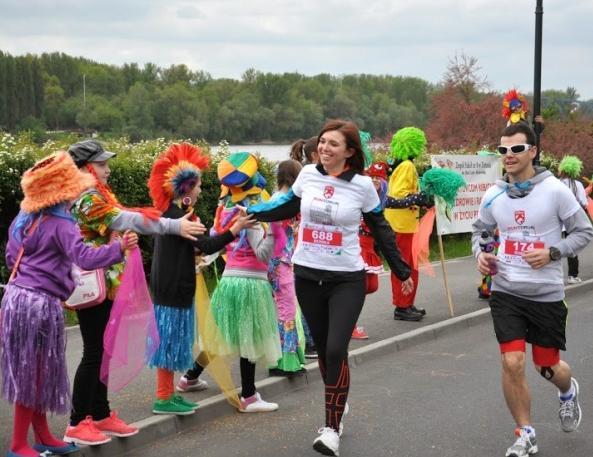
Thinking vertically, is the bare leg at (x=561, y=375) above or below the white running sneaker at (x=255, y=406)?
above

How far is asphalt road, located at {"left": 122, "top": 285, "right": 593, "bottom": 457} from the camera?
19.2 feet

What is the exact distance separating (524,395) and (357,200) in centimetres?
159

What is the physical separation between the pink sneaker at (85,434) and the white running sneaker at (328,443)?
1.33 metres

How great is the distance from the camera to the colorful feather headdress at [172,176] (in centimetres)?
594

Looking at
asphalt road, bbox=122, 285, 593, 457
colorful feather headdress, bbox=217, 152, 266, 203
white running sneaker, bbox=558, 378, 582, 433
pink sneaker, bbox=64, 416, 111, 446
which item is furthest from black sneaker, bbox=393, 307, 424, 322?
pink sneaker, bbox=64, 416, 111, 446

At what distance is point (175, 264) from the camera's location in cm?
600

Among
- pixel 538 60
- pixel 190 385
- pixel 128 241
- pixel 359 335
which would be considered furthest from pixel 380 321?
pixel 538 60

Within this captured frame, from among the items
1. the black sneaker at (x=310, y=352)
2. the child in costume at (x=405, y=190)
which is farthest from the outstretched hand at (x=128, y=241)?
the child in costume at (x=405, y=190)

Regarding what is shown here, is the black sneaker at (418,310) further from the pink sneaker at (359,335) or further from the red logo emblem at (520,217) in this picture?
the red logo emblem at (520,217)

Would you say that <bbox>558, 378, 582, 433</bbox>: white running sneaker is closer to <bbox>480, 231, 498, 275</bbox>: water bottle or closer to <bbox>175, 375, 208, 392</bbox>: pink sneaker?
<bbox>480, 231, 498, 275</bbox>: water bottle

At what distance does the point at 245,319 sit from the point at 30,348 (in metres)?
1.93

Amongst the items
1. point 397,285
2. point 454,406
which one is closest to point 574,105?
point 397,285

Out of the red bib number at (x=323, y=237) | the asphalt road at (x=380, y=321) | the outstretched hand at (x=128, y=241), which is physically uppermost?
the outstretched hand at (x=128, y=241)

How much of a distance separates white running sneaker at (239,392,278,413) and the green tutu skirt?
0.32 metres
